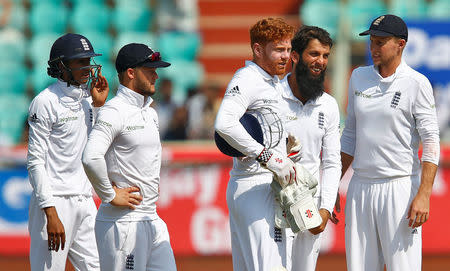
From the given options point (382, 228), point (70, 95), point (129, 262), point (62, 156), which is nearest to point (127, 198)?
point (129, 262)

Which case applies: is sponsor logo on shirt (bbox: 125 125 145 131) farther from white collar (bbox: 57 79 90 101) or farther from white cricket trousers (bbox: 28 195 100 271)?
white cricket trousers (bbox: 28 195 100 271)

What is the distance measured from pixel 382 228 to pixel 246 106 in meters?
1.48

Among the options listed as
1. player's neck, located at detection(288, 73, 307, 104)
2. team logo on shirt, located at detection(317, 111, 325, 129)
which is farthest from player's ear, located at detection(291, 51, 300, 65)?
team logo on shirt, located at detection(317, 111, 325, 129)

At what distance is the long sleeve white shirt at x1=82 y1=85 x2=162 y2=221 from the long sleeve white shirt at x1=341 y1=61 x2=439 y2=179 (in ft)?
4.96

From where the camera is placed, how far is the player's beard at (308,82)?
5762 mm

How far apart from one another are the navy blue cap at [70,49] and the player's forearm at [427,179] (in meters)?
2.43

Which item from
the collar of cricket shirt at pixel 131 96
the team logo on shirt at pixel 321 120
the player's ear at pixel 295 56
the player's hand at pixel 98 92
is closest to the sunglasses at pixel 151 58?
the collar of cricket shirt at pixel 131 96

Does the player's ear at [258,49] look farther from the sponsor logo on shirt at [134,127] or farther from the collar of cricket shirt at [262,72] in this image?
the sponsor logo on shirt at [134,127]

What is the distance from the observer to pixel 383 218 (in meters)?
5.76

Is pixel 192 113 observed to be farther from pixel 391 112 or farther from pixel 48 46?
pixel 391 112

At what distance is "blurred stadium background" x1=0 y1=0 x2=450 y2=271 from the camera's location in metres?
9.92

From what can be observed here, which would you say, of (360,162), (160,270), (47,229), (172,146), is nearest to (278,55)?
(360,162)

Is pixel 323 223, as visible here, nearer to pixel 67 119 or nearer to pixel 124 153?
pixel 124 153

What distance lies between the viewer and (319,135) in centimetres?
575
